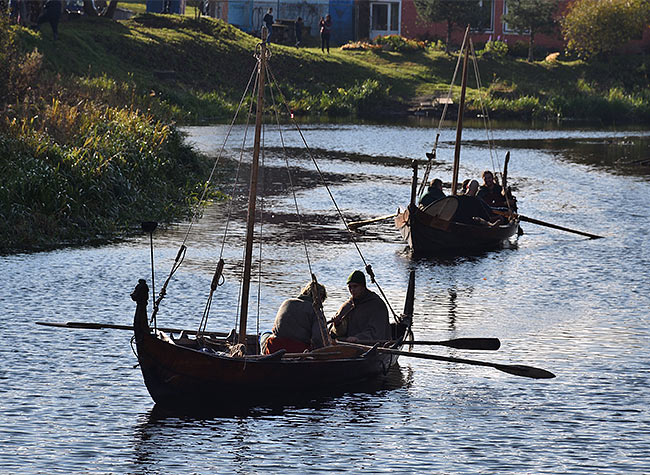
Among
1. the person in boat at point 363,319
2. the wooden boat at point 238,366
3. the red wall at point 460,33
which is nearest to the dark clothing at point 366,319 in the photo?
the person in boat at point 363,319

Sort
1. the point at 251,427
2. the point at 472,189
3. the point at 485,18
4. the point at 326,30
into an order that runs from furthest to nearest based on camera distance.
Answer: the point at 485,18
the point at 326,30
the point at 472,189
the point at 251,427

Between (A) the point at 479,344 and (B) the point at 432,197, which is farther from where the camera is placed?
(B) the point at 432,197

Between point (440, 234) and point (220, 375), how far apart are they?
15156 millimetres

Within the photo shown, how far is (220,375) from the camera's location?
1545cm

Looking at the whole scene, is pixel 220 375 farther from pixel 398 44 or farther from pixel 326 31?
pixel 398 44

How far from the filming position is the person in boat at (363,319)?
58.7 feet

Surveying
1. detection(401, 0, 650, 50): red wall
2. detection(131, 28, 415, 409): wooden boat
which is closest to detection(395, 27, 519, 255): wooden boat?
detection(131, 28, 415, 409): wooden boat

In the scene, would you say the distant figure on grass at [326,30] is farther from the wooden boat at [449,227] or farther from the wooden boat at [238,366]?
the wooden boat at [238,366]

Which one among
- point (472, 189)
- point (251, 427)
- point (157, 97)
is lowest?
point (251, 427)

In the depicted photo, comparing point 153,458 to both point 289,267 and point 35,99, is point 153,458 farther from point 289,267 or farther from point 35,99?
point 35,99

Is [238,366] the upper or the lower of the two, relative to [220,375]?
upper

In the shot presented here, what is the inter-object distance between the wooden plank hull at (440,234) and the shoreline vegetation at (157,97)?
740 centimetres

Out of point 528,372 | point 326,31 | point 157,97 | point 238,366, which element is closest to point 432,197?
point 528,372

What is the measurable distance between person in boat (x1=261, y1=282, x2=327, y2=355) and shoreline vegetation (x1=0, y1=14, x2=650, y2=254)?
12438 mm
